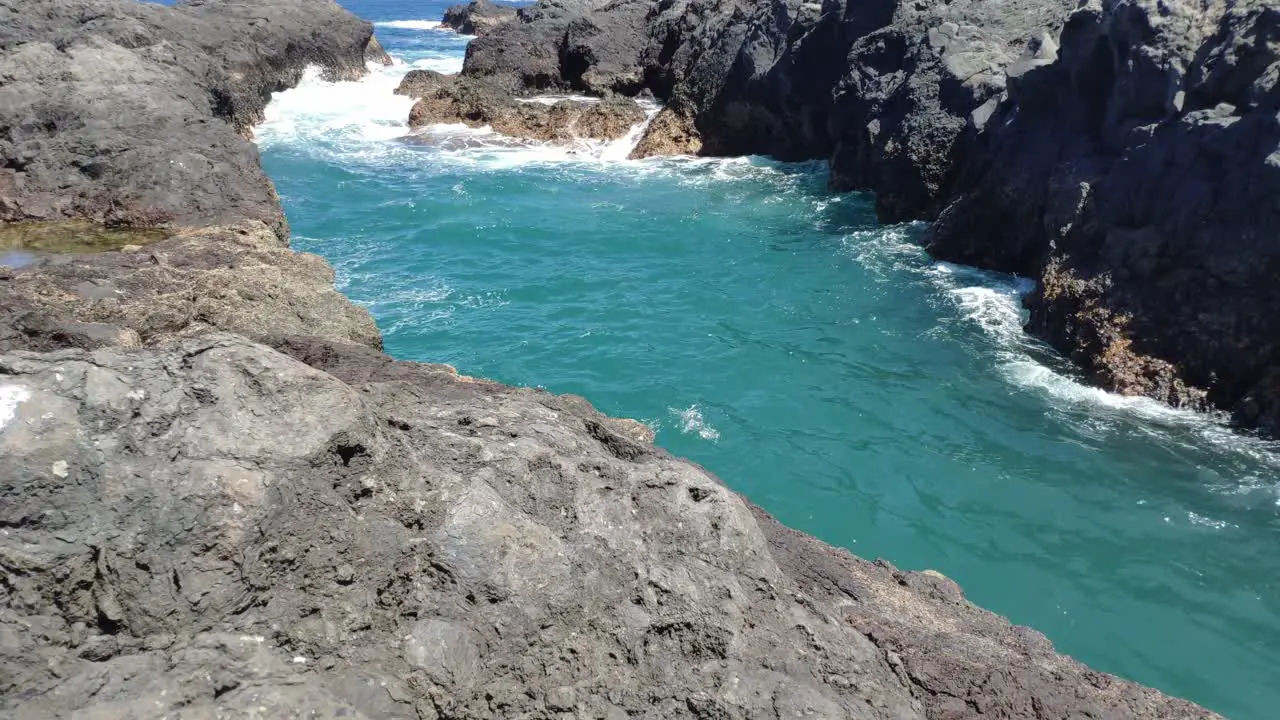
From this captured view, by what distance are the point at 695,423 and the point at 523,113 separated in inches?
722

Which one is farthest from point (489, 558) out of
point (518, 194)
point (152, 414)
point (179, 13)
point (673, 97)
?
point (179, 13)

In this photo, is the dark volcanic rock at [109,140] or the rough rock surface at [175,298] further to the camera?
the dark volcanic rock at [109,140]

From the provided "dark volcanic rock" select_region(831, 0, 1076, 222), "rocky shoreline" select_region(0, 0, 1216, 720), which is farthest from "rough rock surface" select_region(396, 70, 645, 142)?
"rocky shoreline" select_region(0, 0, 1216, 720)

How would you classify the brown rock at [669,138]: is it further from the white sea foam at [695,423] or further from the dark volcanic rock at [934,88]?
the white sea foam at [695,423]

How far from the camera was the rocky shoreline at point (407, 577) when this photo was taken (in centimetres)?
341

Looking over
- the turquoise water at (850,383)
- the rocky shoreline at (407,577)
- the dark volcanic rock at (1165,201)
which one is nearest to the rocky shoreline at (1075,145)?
the dark volcanic rock at (1165,201)

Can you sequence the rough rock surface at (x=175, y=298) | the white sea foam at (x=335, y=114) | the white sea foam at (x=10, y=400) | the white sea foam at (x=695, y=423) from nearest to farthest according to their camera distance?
the white sea foam at (x=10, y=400)
the rough rock surface at (x=175, y=298)
the white sea foam at (x=695, y=423)
the white sea foam at (x=335, y=114)

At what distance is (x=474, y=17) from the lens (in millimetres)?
54875

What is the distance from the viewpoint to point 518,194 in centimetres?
2147

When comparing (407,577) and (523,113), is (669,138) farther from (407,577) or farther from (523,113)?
(407,577)

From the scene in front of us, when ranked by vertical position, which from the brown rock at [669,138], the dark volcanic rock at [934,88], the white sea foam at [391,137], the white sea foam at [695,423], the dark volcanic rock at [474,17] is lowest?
the white sea foam at [695,423]

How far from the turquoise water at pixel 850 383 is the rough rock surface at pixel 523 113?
14.7 ft

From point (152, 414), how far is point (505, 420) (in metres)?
1.81

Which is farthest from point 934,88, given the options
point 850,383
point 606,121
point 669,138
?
point 606,121
